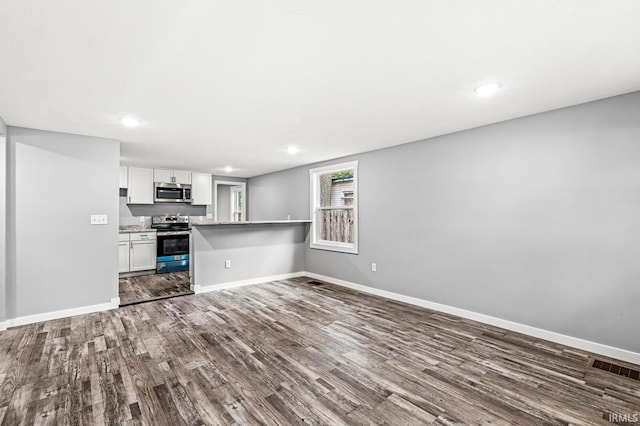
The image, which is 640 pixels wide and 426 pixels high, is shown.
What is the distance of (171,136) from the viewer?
3980 millimetres

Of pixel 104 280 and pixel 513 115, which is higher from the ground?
pixel 513 115

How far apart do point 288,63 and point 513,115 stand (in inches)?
99.0

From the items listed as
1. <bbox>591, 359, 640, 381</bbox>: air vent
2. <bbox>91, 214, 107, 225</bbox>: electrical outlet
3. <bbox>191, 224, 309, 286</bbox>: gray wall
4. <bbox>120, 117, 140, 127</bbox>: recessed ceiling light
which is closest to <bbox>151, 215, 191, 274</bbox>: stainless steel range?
<bbox>191, 224, 309, 286</bbox>: gray wall

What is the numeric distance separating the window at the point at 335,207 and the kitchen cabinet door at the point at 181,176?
3.14 metres

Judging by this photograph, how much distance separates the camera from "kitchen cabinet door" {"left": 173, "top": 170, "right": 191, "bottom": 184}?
6876 millimetres

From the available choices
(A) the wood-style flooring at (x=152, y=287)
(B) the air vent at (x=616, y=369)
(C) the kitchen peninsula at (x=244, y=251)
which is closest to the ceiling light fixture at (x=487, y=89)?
(B) the air vent at (x=616, y=369)

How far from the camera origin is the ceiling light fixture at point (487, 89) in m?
2.43

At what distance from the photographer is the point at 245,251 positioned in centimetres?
529

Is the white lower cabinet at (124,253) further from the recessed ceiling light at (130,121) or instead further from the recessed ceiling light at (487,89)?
the recessed ceiling light at (487,89)

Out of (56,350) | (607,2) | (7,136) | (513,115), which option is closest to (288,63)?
(607,2)

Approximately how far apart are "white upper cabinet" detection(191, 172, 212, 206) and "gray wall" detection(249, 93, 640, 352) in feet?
15.0

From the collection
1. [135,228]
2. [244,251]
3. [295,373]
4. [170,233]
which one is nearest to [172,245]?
[170,233]

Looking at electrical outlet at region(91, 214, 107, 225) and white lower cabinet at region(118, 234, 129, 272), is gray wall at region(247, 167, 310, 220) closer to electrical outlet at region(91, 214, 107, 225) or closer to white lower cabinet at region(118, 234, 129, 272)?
white lower cabinet at region(118, 234, 129, 272)

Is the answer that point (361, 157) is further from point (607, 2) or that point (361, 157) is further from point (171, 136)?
point (607, 2)
